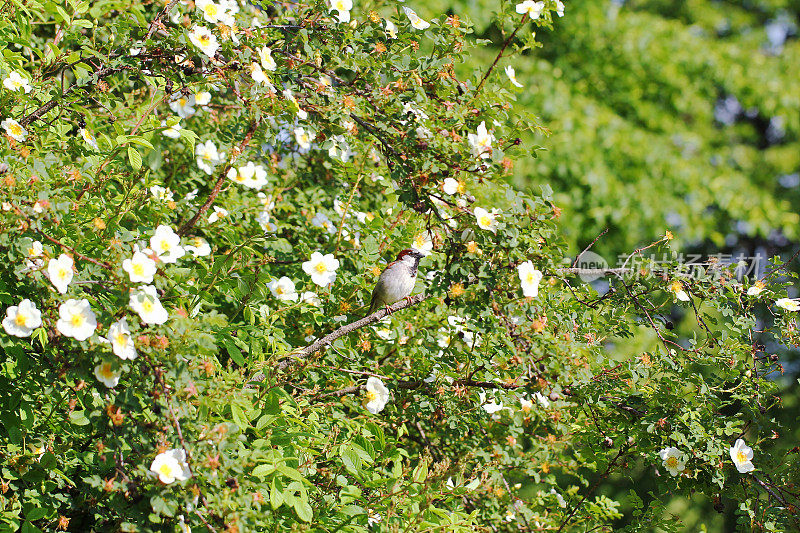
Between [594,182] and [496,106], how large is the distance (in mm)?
4226

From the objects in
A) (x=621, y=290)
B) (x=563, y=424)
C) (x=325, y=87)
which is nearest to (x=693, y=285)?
(x=621, y=290)

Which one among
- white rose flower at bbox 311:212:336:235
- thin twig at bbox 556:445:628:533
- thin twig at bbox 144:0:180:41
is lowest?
thin twig at bbox 556:445:628:533

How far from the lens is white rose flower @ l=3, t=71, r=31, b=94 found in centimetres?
160

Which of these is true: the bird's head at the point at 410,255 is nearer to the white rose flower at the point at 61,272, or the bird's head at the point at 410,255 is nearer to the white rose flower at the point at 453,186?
the white rose flower at the point at 453,186

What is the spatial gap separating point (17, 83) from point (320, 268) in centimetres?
83

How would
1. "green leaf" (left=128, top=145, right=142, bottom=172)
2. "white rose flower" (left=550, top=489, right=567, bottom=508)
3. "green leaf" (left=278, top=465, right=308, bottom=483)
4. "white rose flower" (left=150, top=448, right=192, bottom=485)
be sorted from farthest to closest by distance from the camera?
"white rose flower" (left=550, top=489, right=567, bottom=508) < "green leaf" (left=128, top=145, right=142, bottom=172) < "green leaf" (left=278, top=465, right=308, bottom=483) < "white rose flower" (left=150, top=448, right=192, bottom=485)

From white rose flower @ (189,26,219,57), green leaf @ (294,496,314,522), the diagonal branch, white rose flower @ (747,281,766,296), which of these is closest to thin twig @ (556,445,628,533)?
white rose flower @ (747,281,766,296)

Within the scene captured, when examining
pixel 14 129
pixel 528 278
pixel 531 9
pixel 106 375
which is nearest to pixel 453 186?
pixel 528 278

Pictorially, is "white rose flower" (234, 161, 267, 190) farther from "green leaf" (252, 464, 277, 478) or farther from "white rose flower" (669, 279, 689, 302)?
"white rose flower" (669, 279, 689, 302)

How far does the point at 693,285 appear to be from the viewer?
1.82 meters

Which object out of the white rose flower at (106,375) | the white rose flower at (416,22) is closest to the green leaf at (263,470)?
the white rose flower at (106,375)

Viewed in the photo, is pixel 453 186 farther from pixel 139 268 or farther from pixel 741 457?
pixel 741 457

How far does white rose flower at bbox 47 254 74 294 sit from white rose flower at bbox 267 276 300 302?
2.29 feet

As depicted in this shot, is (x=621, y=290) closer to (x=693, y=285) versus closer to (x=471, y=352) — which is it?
(x=693, y=285)
